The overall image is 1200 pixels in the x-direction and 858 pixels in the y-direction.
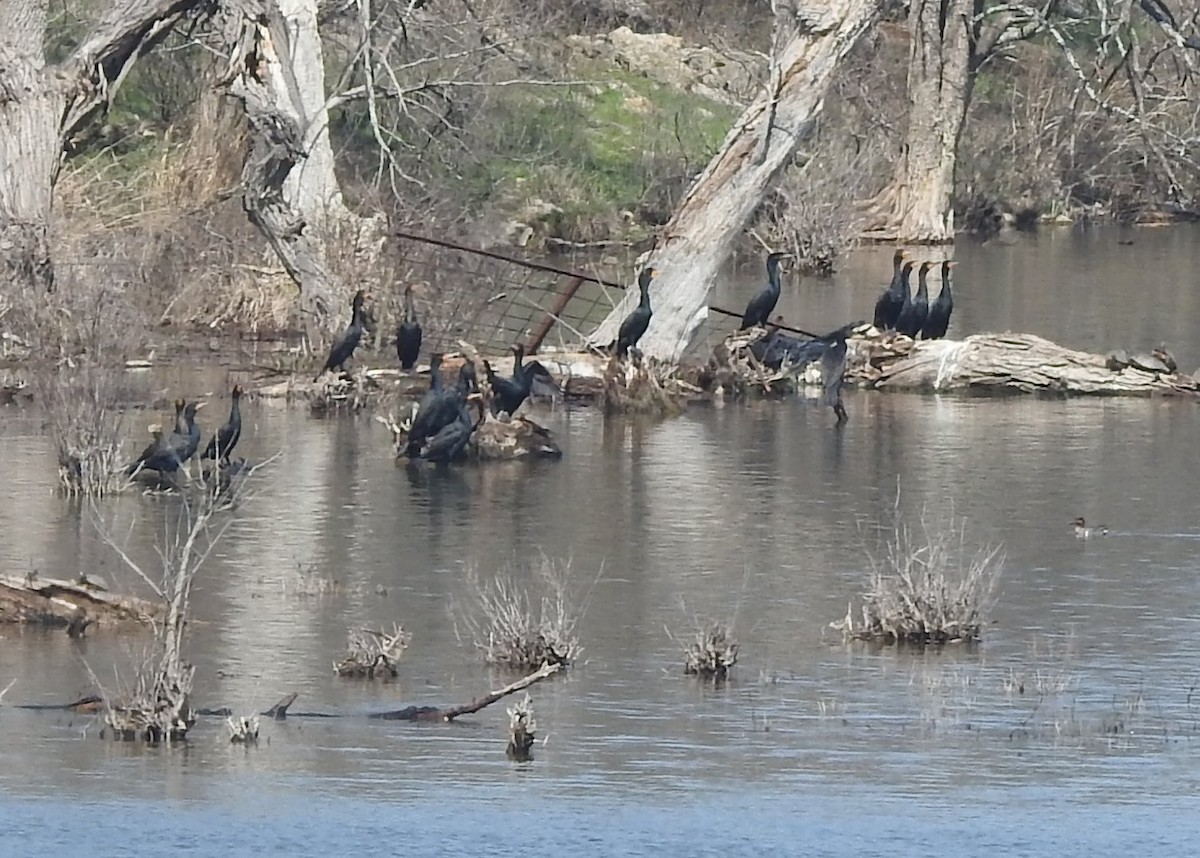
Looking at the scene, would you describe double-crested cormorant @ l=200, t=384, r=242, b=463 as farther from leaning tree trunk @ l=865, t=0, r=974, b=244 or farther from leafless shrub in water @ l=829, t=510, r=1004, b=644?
leaning tree trunk @ l=865, t=0, r=974, b=244

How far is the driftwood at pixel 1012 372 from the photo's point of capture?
2411 cm

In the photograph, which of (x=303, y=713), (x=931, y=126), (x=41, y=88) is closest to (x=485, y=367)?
(x=41, y=88)

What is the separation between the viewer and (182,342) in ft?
87.6

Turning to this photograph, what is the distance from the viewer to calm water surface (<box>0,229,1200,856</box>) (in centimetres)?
984

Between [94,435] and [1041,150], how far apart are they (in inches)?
1379

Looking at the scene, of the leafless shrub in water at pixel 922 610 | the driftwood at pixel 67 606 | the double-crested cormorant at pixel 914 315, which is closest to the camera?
the driftwood at pixel 67 606

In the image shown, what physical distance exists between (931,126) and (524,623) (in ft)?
114

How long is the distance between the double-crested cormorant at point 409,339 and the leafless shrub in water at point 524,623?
29.0ft

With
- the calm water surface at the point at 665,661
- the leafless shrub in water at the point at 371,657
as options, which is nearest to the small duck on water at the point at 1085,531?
the calm water surface at the point at 665,661

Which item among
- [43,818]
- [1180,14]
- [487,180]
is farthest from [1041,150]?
[43,818]

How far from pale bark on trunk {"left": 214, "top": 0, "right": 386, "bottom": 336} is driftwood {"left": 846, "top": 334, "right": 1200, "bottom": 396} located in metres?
5.18

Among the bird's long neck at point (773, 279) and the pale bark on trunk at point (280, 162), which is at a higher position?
the pale bark on trunk at point (280, 162)

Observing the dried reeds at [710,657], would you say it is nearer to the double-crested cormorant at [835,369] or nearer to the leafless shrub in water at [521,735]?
the leafless shrub in water at [521,735]

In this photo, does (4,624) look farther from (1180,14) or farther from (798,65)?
(1180,14)
